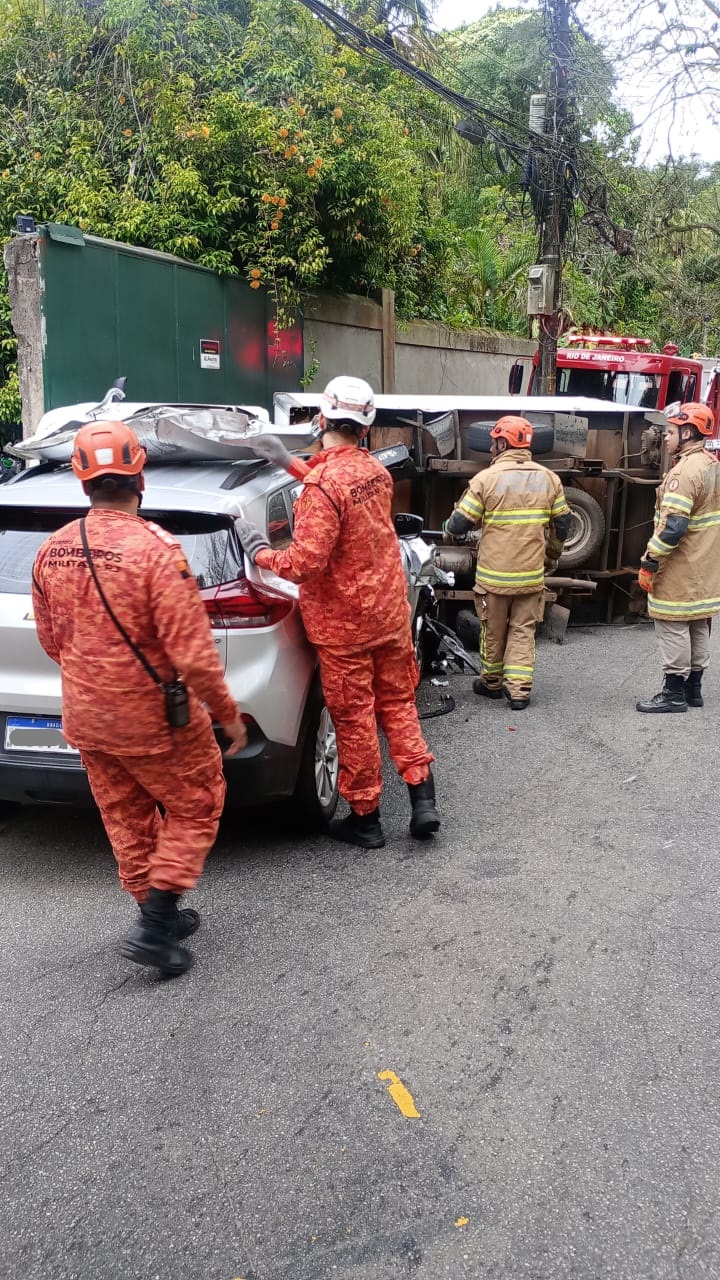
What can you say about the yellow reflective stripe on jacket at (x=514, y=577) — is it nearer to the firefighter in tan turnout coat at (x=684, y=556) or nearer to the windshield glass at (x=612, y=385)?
the firefighter in tan turnout coat at (x=684, y=556)

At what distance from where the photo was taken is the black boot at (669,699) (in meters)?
6.78

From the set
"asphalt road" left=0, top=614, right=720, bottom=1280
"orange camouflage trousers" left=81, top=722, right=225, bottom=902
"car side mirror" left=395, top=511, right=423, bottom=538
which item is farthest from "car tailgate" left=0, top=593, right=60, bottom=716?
"car side mirror" left=395, top=511, right=423, bottom=538

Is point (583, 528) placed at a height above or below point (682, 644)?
above

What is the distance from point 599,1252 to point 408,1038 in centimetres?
90

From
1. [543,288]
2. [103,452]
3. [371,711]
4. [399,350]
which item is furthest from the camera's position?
[399,350]

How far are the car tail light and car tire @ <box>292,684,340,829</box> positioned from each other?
1.70 feet

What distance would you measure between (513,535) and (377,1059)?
4404 mm

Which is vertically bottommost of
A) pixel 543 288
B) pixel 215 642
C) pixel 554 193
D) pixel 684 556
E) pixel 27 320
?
pixel 684 556

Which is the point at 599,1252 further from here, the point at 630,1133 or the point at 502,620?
the point at 502,620

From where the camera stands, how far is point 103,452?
304cm

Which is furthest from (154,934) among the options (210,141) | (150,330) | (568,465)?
(210,141)

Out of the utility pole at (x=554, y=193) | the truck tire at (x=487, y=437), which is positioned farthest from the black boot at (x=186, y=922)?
the utility pole at (x=554, y=193)

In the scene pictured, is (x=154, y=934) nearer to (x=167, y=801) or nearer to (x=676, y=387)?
(x=167, y=801)

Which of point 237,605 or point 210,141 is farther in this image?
point 210,141
